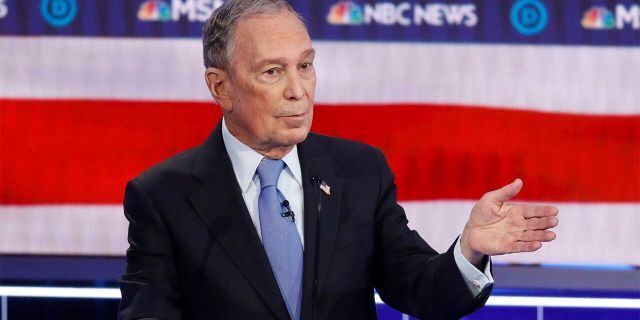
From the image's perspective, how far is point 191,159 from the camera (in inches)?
72.2

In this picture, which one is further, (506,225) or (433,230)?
(433,230)

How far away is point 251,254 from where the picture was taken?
1.70m

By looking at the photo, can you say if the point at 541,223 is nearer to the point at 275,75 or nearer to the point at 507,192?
the point at 507,192

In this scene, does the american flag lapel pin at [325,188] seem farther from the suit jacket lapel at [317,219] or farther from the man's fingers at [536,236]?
the man's fingers at [536,236]

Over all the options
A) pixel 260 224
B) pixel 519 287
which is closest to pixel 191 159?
pixel 260 224

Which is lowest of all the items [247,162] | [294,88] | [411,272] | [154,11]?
[411,272]

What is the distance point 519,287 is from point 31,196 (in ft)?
5.05

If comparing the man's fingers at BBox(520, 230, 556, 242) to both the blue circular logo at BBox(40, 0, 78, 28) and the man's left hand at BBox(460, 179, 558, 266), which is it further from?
the blue circular logo at BBox(40, 0, 78, 28)

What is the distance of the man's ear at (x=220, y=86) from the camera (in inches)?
70.2

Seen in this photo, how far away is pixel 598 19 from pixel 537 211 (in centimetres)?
152

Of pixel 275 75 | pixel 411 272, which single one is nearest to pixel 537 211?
pixel 411 272

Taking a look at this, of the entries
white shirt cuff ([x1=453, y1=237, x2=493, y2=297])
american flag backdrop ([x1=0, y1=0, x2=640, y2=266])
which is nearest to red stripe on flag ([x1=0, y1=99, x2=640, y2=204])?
american flag backdrop ([x1=0, y1=0, x2=640, y2=266])

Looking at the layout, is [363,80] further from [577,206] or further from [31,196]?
[31,196]

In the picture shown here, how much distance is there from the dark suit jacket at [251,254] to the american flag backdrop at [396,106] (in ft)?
3.55
